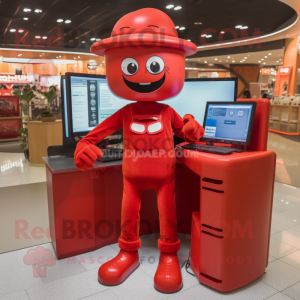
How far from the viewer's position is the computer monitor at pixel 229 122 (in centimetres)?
180

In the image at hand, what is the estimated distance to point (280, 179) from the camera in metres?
4.30

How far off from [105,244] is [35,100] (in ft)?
17.7

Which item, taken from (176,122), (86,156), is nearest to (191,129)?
(176,122)

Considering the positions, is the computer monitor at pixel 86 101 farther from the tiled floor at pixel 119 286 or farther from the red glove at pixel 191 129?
the tiled floor at pixel 119 286

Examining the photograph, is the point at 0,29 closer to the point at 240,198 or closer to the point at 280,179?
the point at 280,179

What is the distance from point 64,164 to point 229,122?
1.13 meters

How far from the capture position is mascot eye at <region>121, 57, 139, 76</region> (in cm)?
164

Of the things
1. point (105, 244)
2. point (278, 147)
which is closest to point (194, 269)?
point (105, 244)

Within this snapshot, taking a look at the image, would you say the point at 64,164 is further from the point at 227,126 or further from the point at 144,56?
the point at 227,126

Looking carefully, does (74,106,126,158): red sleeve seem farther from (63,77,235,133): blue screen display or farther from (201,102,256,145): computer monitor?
(201,102,256,145): computer monitor

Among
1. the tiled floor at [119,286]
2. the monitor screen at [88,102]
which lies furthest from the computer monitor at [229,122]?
the tiled floor at [119,286]

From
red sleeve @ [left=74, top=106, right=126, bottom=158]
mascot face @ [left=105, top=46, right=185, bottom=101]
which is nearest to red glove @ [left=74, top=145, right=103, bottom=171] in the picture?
red sleeve @ [left=74, top=106, right=126, bottom=158]

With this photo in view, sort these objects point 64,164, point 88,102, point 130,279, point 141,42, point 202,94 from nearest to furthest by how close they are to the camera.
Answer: point 141,42 → point 130,279 → point 64,164 → point 88,102 → point 202,94

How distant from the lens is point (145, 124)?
5.82ft
